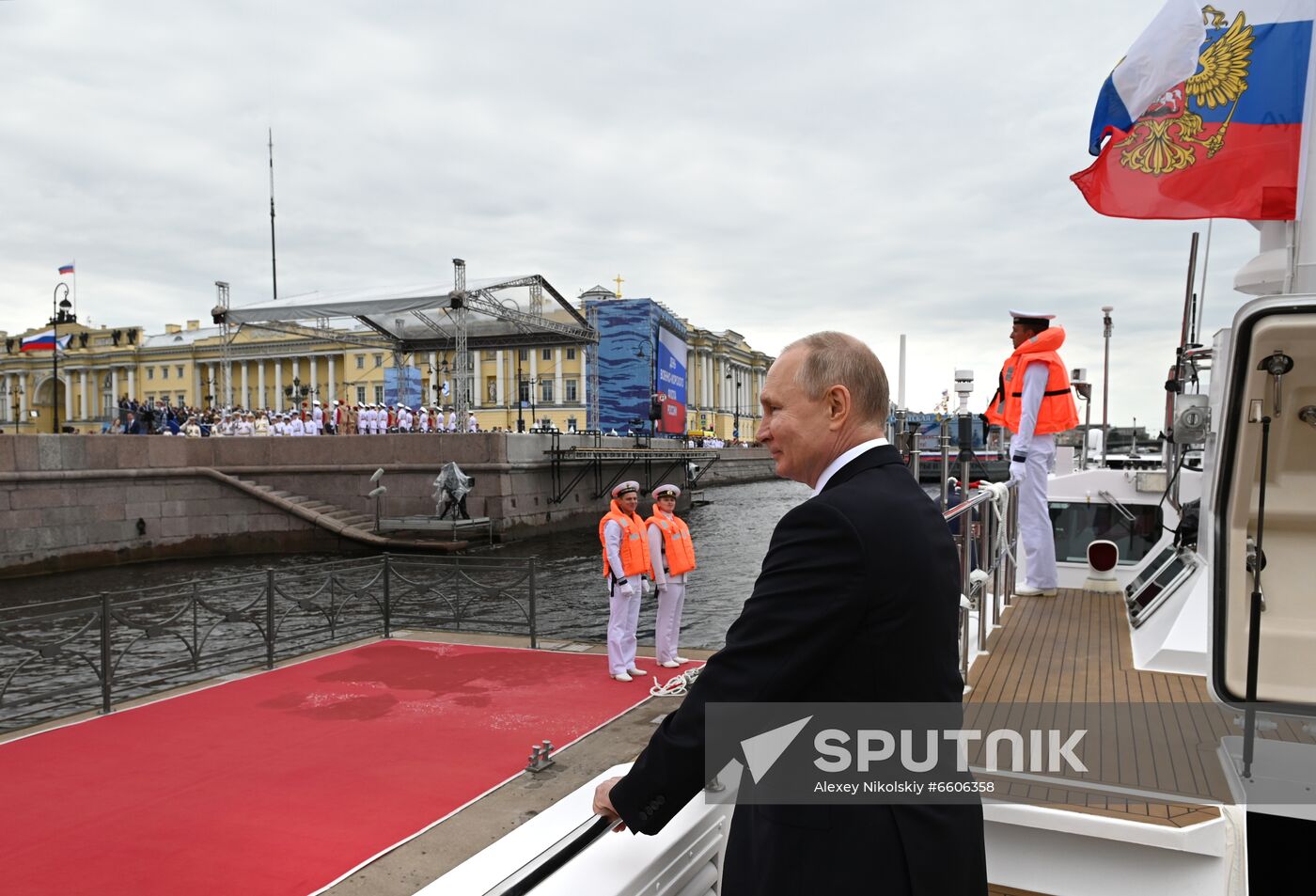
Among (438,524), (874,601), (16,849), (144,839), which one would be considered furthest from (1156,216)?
(438,524)

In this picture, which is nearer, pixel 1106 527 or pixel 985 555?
pixel 985 555

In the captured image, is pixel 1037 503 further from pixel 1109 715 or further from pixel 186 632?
pixel 186 632

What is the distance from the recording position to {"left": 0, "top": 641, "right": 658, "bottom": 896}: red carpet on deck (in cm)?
527

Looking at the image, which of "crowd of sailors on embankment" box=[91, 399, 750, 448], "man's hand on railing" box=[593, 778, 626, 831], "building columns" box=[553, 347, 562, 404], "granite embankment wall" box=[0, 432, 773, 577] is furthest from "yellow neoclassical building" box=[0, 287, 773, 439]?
"man's hand on railing" box=[593, 778, 626, 831]

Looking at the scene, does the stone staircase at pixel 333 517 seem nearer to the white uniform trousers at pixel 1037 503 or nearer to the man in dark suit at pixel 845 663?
the white uniform trousers at pixel 1037 503

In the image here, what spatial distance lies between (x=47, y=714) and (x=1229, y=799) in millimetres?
11610

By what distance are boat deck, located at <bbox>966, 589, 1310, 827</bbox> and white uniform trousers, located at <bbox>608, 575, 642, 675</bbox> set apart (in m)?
4.43

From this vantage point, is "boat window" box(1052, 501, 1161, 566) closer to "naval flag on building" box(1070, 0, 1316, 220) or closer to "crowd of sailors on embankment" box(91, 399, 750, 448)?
"naval flag on building" box(1070, 0, 1316, 220)

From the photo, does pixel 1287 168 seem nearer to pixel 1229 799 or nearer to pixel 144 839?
pixel 1229 799

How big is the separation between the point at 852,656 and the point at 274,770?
649 centimetres

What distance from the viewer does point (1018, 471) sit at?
720 cm

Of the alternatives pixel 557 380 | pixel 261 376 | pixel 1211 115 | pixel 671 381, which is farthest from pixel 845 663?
pixel 261 376

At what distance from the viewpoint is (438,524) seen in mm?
27953

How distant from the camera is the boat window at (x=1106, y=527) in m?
9.67
